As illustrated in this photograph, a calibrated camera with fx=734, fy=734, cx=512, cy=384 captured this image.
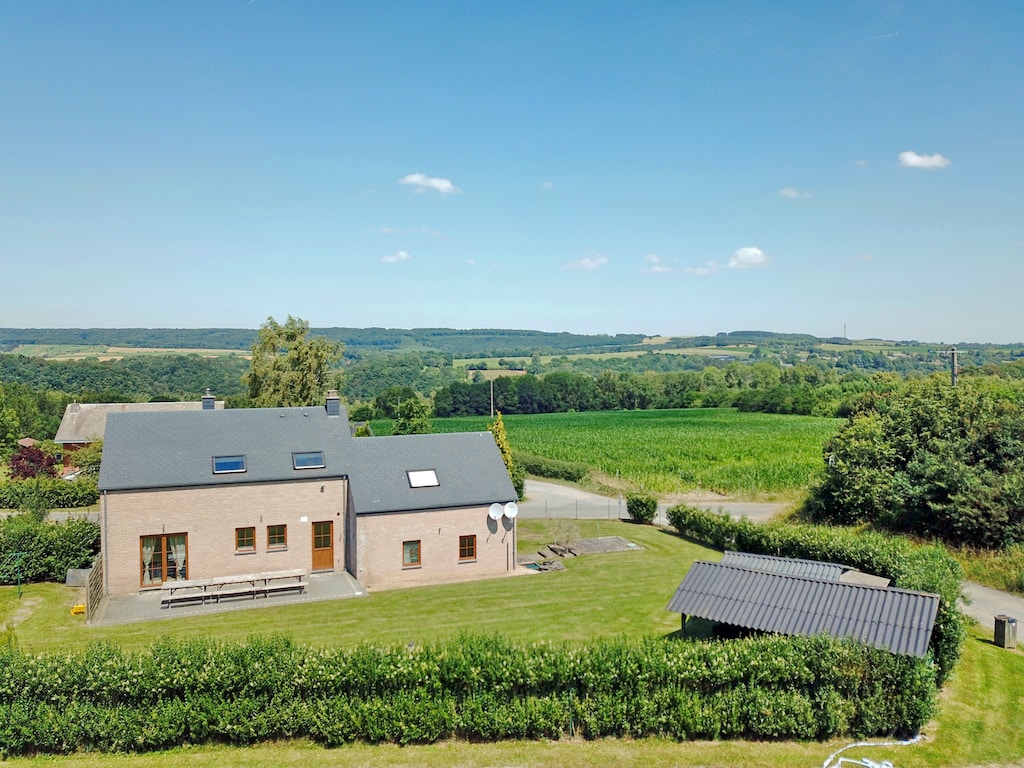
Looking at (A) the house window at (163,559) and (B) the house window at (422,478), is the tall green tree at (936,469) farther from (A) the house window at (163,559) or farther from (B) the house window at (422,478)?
(A) the house window at (163,559)

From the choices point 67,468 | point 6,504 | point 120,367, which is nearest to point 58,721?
point 6,504

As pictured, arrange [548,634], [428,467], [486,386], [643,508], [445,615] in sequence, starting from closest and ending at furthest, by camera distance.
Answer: [548,634]
[445,615]
[428,467]
[643,508]
[486,386]

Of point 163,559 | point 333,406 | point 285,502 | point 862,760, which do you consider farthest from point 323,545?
point 862,760

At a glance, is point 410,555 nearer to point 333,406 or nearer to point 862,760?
point 333,406

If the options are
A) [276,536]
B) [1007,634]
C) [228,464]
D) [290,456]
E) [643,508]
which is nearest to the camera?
[1007,634]

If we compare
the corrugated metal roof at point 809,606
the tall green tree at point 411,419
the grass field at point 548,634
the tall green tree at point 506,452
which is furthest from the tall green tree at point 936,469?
the tall green tree at point 411,419

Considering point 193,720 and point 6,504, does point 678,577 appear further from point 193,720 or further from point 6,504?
point 6,504

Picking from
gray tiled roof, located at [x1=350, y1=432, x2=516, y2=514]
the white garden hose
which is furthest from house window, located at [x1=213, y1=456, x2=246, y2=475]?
the white garden hose
